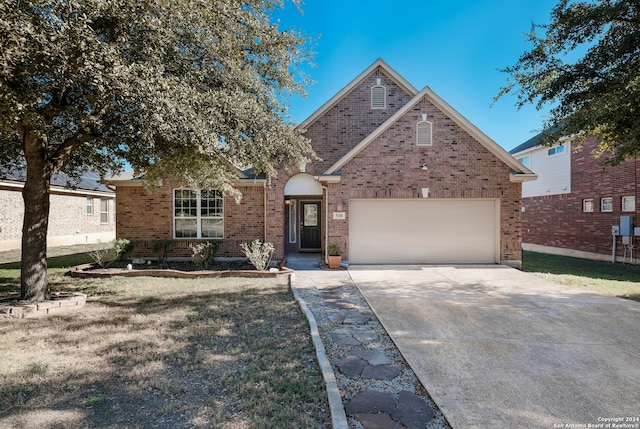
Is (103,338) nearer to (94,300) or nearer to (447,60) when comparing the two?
(94,300)

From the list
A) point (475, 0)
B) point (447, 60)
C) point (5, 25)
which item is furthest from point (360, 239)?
point (5, 25)

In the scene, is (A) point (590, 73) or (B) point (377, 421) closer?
(B) point (377, 421)

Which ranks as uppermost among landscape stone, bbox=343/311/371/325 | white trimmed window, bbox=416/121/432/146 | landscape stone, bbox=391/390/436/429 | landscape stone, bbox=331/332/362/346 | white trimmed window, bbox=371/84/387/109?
white trimmed window, bbox=371/84/387/109

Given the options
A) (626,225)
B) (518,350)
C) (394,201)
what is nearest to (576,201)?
(626,225)

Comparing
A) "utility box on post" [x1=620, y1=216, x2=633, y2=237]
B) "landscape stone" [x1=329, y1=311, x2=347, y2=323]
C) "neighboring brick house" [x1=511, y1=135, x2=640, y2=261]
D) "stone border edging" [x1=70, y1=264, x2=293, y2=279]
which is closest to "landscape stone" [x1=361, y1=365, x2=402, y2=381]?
"landscape stone" [x1=329, y1=311, x2=347, y2=323]

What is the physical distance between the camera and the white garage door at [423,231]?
40.4ft

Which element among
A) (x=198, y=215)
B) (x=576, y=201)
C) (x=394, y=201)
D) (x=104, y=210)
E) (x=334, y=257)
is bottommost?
(x=334, y=257)

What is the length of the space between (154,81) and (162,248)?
829cm

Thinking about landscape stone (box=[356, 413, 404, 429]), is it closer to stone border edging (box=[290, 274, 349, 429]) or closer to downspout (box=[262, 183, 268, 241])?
stone border edging (box=[290, 274, 349, 429])

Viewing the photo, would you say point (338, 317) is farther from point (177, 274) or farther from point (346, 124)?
point (346, 124)

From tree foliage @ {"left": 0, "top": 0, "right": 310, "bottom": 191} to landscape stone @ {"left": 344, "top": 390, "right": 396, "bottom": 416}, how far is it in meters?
4.71

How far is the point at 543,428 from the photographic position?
303 cm

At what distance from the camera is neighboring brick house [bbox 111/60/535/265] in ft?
39.2

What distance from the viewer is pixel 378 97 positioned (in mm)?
14172
